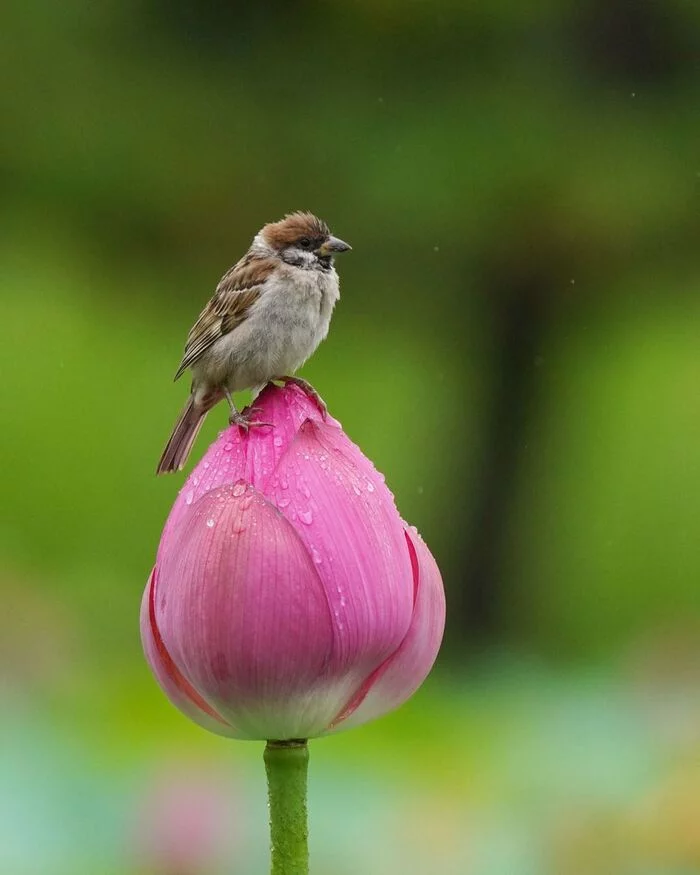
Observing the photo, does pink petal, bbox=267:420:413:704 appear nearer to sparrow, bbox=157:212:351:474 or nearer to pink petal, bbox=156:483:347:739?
pink petal, bbox=156:483:347:739

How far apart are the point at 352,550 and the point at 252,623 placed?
3 centimetres

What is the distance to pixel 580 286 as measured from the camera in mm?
2117

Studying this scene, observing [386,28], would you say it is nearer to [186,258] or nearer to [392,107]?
[392,107]

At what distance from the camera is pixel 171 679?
1.23 feet

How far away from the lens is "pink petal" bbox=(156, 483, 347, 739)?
0.35 metres

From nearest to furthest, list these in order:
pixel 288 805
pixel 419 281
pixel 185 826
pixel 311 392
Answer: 1. pixel 288 805
2. pixel 311 392
3. pixel 185 826
4. pixel 419 281

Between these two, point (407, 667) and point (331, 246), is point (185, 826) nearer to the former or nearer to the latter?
point (331, 246)

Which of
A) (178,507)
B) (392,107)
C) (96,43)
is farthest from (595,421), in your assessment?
(178,507)

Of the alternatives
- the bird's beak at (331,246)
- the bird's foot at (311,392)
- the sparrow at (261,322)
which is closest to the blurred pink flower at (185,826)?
the sparrow at (261,322)

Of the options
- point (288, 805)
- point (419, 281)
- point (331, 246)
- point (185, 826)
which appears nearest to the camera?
point (288, 805)

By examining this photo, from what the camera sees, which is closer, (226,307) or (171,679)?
(171,679)

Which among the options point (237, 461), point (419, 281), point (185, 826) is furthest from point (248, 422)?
point (419, 281)

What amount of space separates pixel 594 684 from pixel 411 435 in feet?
1.61

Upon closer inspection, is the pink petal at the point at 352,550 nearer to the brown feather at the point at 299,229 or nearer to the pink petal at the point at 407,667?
the pink petal at the point at 407,667
